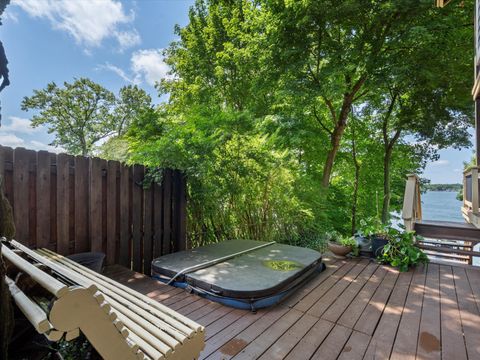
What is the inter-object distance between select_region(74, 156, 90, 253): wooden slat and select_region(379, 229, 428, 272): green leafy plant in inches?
150

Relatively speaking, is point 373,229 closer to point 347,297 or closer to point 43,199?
point 347,297

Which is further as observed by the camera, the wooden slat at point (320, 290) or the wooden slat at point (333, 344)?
the wooden slat at point (320, 290)

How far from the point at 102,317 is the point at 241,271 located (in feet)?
6.19

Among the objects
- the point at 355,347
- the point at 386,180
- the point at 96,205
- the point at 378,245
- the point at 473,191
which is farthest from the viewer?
the point at 386,180

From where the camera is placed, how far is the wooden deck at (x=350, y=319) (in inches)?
67.7

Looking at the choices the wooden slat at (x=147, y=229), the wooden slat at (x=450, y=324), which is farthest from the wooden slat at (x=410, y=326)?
the wooden slat at (x=147, y=229)

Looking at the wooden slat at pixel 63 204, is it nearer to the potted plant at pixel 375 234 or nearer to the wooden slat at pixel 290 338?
the wooden slat at pixel 290 338

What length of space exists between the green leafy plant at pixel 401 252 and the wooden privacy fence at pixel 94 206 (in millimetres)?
2924

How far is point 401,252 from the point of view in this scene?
3.51 metres

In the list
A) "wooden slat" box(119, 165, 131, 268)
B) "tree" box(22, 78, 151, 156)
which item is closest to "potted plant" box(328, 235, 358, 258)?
Answer: "wooden slat" box(119, 165, 131, 268)

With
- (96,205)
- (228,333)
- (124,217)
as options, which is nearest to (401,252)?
(228,333)

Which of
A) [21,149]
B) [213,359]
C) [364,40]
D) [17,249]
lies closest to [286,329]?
[213,359]

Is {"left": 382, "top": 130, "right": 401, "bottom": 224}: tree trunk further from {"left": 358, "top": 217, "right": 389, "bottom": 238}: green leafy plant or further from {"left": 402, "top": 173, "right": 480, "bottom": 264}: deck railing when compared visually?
{"left": 358, "top": 217, "right": 389, "bottom": 238}: green leafy plant

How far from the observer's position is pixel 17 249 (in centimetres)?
166
